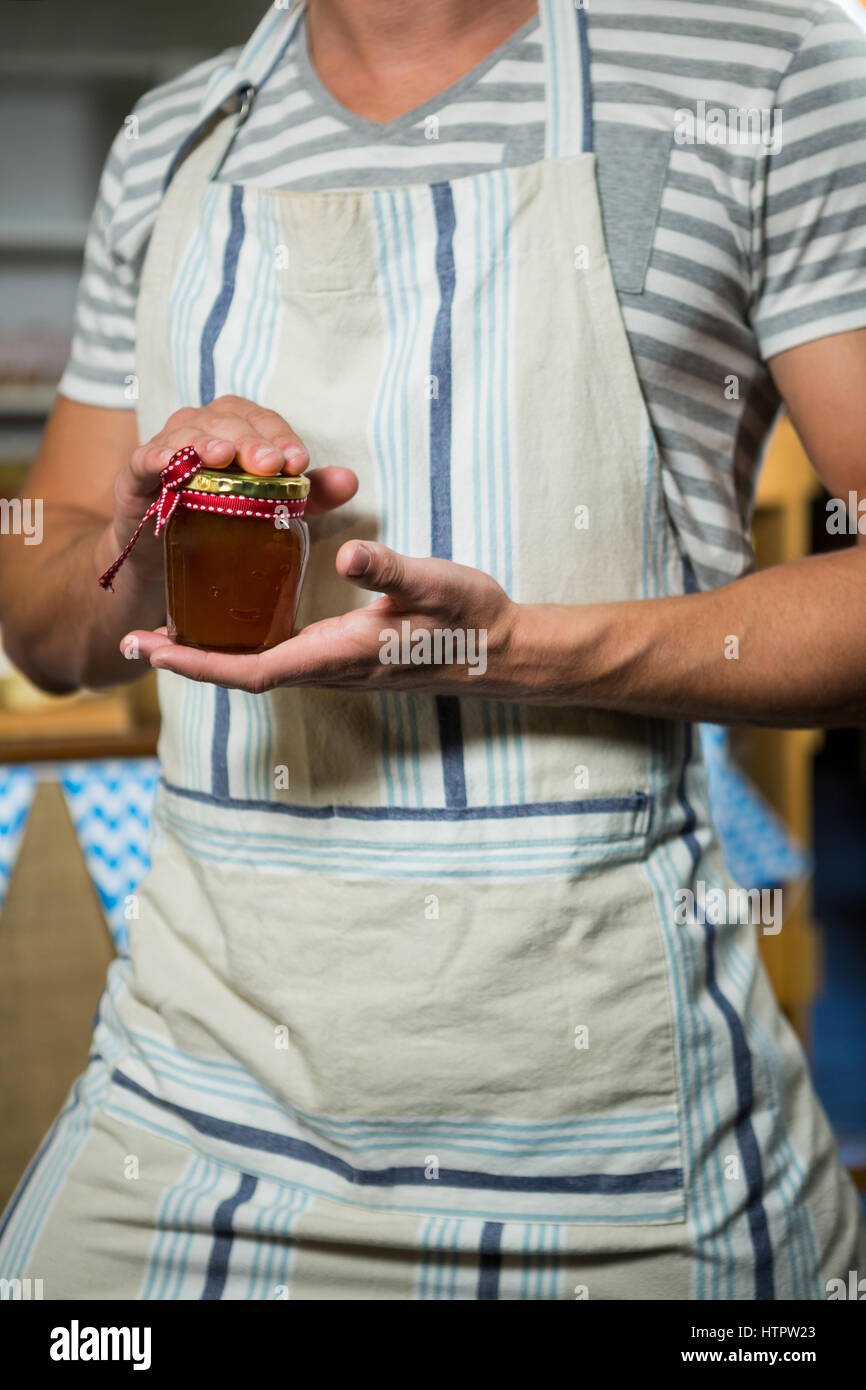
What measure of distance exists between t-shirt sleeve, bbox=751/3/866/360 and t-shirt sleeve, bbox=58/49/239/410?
1.56 feet

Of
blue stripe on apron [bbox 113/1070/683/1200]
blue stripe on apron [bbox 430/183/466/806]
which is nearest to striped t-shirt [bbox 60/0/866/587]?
blue stripe on apron [bbox 430/183/466/806]

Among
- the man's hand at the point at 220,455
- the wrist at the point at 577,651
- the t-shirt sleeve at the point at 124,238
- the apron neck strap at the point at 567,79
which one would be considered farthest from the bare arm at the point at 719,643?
the t-shirt sleeve at the point at 124,238

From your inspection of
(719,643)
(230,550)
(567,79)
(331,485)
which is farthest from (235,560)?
(567,79)

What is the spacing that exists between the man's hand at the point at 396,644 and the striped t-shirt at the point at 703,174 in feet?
0.74

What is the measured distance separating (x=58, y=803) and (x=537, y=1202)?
1171mm

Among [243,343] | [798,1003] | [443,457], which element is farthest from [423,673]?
[798,1003]

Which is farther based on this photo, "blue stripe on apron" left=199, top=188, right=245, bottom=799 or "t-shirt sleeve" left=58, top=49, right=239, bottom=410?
"t-shirt sleeve" left=58, top=49, right=239, bottom=410

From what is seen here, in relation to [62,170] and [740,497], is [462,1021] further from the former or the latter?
[62,170]

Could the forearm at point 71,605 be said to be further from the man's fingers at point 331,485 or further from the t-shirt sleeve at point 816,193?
the t-shirt sleeve at point 816,193

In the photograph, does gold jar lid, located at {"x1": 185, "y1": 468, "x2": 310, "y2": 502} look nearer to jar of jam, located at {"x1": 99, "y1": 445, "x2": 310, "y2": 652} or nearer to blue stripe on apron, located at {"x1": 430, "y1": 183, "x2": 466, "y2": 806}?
jar of jam, located at {"x1": 99, "y1": 445, "x2": 310, "y2": 652}

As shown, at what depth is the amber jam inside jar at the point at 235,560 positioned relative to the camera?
83 centimetres

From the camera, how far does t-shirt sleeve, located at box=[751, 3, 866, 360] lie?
909 millimetres

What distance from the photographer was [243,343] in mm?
1010

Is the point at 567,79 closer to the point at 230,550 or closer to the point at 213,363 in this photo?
the point at 213,363
